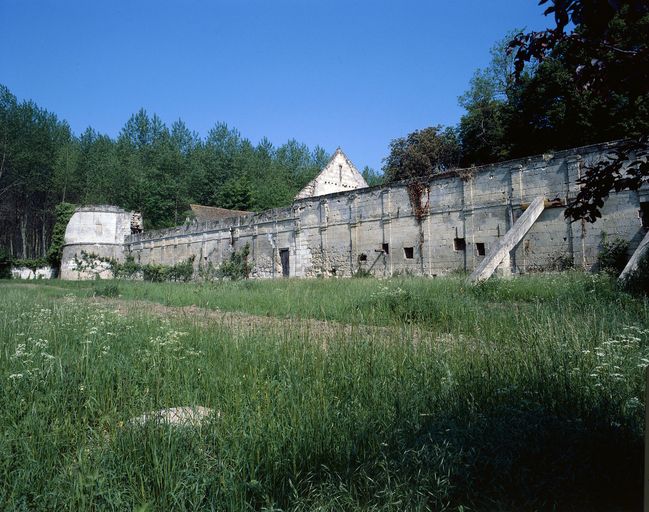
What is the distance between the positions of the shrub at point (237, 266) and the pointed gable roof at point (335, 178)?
766cm

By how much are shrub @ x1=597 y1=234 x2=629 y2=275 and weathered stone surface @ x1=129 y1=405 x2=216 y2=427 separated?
16.8 metres

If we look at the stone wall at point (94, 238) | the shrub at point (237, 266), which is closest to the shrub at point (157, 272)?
the shrub at point (237, 266)

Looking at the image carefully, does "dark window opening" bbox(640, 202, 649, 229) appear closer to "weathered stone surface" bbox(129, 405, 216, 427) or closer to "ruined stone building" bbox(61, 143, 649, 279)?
"ruined stone building" bbox(61, 143, 649, 279)

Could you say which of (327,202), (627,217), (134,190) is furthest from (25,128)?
(627,217)

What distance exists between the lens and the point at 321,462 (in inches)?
118

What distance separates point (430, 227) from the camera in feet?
74.4

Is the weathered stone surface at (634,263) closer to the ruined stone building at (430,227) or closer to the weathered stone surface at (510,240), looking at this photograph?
the ruined stone building at (430,227)

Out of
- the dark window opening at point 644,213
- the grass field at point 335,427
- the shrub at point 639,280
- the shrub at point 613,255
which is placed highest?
the dark window opening at point 644,213

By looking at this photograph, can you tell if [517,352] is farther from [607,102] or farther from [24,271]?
[24,271]

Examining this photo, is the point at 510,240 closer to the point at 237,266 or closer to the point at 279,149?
the point at 237,266

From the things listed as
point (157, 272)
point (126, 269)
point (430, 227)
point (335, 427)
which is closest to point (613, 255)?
point (430, 227)

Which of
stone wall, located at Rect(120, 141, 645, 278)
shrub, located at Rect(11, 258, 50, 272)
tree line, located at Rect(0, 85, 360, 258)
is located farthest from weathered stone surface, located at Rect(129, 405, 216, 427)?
tree line, located at Rect(0, 85, 360, 258)

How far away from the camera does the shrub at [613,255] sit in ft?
54.4

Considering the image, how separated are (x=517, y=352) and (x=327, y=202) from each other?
76.5 feet
